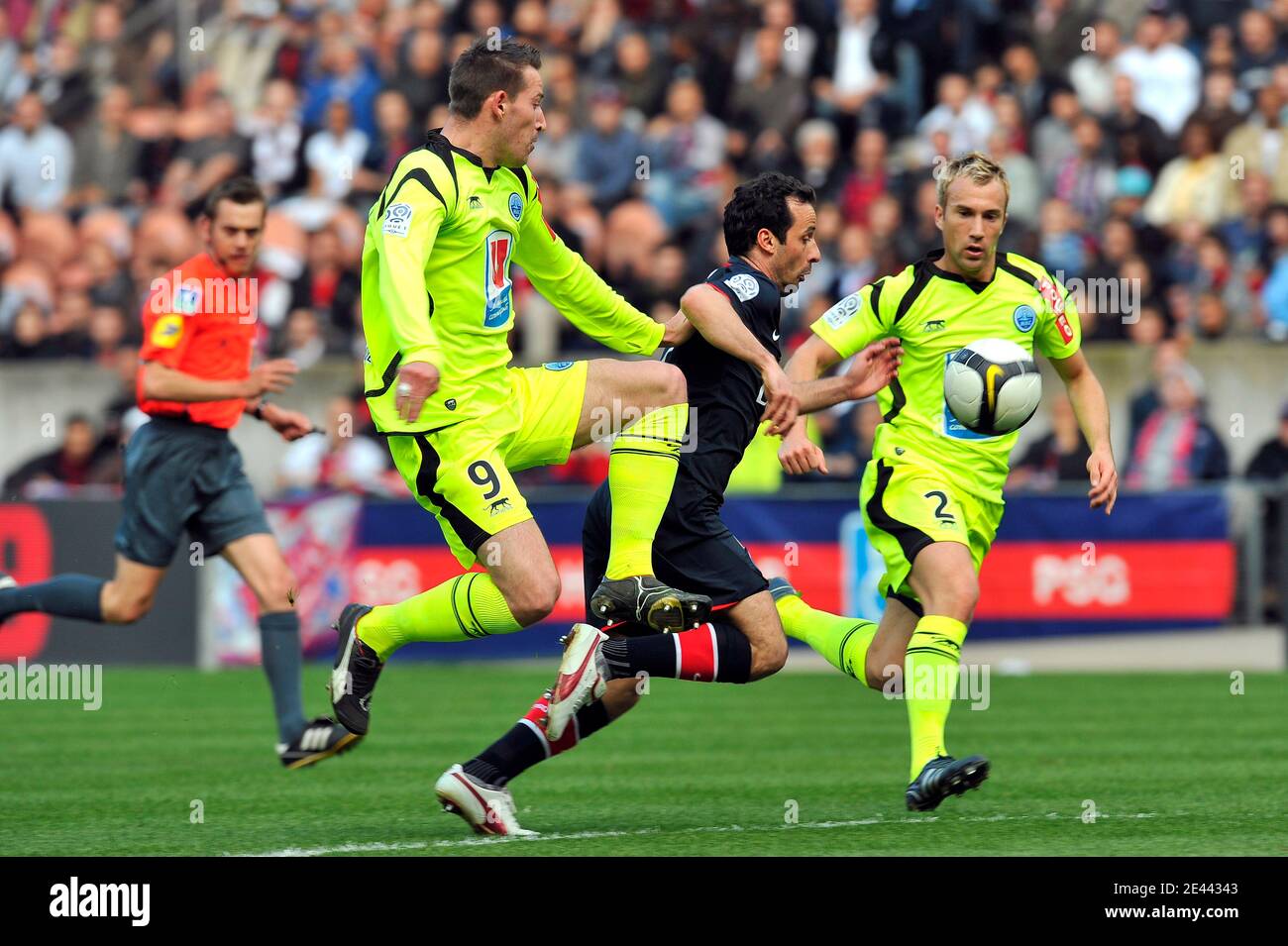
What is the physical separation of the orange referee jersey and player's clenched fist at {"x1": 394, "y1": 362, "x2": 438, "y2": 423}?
282 centimetres

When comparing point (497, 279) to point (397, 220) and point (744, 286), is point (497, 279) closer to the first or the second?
point (397, 220)

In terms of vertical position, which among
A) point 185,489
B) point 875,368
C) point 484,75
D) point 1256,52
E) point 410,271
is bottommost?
point 185,489

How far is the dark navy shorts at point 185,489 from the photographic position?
969 cm

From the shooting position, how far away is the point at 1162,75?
1789 cm

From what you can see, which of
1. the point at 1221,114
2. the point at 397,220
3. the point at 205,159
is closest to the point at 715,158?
the point at 1221,114

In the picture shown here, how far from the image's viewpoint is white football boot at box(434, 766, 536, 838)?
7133mm

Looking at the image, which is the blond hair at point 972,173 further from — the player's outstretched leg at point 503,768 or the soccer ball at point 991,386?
the player's outstretched leg at point 503,768

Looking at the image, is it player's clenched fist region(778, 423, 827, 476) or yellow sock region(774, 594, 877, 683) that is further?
yellow sock region(774, 594, 877, 683)

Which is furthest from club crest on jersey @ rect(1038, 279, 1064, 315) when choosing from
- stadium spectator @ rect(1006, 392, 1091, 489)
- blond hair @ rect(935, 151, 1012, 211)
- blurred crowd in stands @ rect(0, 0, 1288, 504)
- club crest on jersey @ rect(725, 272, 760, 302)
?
blurred crowd in stands @ rect(0, 0, 1288, 504)

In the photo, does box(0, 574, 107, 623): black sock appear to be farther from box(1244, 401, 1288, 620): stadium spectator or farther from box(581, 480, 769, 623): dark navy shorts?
box(1244, 401, 1288, 620): stadium spectator

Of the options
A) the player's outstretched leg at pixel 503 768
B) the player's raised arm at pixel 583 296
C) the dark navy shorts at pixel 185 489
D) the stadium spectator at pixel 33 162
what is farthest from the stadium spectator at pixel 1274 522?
the stadium spectator at pixel 33 162

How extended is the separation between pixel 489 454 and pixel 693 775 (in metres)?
2.56

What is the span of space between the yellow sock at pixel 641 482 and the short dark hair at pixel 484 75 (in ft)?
4.06
